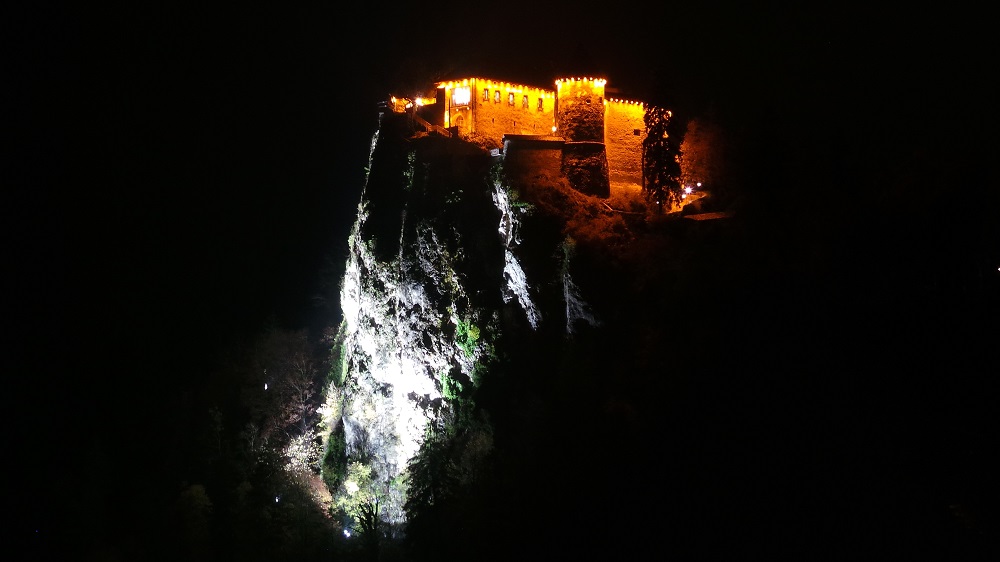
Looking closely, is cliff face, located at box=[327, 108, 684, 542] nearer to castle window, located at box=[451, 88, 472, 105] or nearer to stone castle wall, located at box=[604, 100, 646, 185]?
castle window, located at box=[451, 88, 472, 105]

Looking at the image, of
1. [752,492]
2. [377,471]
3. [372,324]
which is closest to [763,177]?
[752,492]

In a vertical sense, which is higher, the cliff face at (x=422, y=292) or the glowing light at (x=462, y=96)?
the glowing light at (x=462, y=96)

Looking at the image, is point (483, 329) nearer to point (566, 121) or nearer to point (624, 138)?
point (566, 121)

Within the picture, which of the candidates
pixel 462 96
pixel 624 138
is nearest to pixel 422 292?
pixel 462 96

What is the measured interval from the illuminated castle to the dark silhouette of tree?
1.58 metres

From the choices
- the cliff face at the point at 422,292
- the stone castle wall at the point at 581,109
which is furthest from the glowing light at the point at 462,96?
the stone castle wall at the point at 581,109

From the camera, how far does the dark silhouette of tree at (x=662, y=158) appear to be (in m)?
33.9

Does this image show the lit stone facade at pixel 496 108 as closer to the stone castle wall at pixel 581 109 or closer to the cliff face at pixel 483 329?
the stone castle wall at pixel 581 109

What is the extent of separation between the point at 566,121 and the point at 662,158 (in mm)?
5283

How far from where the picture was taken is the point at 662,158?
33938 mm

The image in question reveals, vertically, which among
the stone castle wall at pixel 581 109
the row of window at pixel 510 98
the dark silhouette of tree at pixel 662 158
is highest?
the row of window at pixel 510 98

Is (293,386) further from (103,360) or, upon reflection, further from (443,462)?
(103,360)

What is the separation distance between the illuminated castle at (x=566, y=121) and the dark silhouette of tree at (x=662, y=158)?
1.58m

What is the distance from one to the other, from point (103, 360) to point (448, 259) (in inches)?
1469
